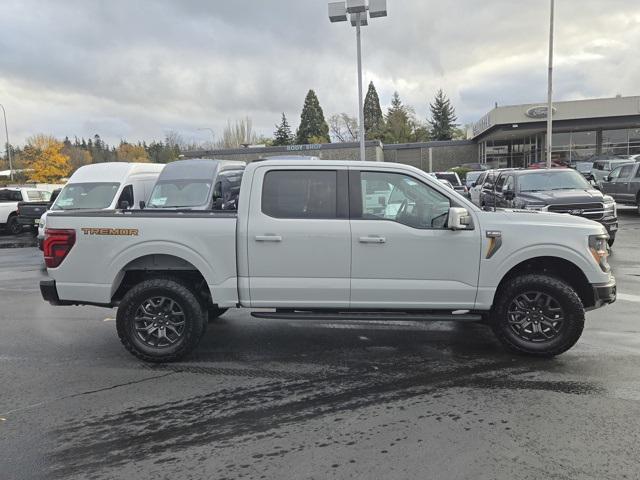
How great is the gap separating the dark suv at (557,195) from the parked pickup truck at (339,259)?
240 inches

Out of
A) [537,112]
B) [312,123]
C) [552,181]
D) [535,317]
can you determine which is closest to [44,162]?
[312,123]

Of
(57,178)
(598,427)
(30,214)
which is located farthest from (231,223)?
(57,178)

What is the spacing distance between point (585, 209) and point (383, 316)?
299 inches

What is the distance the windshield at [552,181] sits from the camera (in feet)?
39.5

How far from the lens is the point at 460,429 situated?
3750 millimetres

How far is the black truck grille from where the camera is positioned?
10711 millimetres

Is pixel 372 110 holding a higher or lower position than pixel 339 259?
higher

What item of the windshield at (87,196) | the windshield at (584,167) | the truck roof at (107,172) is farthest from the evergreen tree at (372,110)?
the windshield at (87,196)

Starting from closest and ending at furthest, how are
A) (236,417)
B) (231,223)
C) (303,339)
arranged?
(236,417) → (231,223) → (303,339)

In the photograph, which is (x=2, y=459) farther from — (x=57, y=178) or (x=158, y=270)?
(x=57, y=178)

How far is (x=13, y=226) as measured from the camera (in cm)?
2108

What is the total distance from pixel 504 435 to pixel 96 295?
4034mm

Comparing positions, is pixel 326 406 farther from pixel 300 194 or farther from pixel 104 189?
pixel 104 189

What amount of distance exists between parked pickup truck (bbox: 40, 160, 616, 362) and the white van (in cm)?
822
